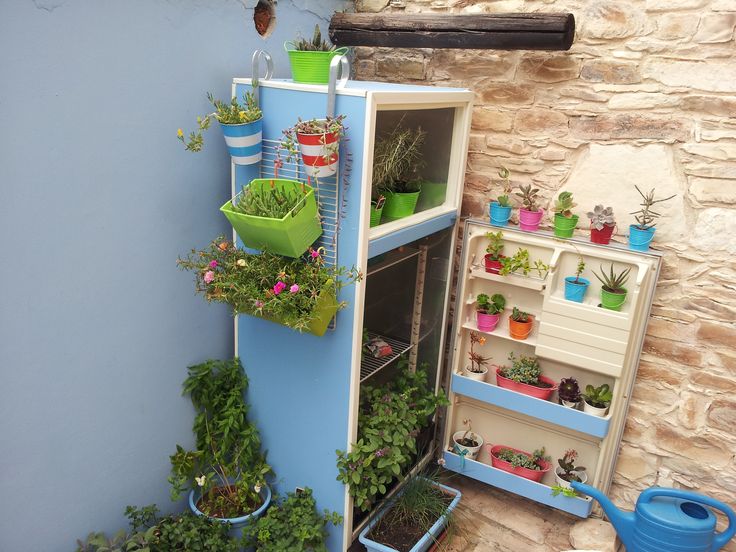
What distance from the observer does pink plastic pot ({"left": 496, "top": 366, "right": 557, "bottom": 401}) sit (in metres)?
2.82

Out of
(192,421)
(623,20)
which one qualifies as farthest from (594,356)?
(192,421)

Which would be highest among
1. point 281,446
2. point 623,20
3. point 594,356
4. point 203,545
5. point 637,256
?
point 623,20

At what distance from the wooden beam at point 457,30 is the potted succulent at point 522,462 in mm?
1906

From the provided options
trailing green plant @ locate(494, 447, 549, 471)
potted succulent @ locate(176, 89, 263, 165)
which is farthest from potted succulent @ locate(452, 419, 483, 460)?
potted succulent @ locate(176, 89, 263, 165)

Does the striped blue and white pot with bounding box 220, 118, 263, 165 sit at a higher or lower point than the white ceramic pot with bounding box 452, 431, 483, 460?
higher

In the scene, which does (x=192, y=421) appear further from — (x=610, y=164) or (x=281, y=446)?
(x=610, y=164)

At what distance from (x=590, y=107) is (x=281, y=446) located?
2.02 meters

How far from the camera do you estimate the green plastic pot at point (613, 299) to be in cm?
252

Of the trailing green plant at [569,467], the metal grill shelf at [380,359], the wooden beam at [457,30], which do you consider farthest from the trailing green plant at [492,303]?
the wooden beam at [457,30]

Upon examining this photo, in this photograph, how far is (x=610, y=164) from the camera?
8.64ft

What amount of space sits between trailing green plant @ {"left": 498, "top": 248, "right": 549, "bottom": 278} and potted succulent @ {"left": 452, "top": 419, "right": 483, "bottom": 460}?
35.3 inches

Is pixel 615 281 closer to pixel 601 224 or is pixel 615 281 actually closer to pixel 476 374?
pixel 601 224

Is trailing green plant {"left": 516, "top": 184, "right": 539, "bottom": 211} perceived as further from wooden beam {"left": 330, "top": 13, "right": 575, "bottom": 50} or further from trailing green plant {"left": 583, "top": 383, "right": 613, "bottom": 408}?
trailing green plant {"left": 583, "top": 383, "right": 613, "bottom": 408}

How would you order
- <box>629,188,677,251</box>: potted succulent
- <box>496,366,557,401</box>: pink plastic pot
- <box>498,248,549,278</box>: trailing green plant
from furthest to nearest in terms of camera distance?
<box>496,366,557,401</box>: pink plastic pot < <box>498,248,549,278</box>: trailing green plant < <box>629,188,677,251</box>: potted succulent
